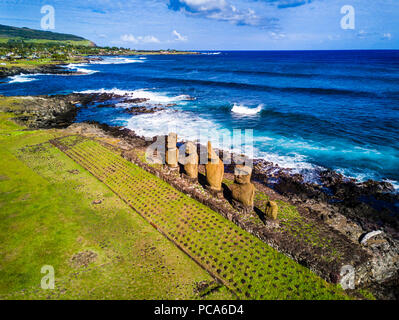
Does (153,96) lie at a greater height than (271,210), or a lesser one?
greater

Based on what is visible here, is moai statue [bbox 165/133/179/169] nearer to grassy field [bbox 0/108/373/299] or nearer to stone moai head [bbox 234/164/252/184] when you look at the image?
grassy field [bbox 0/108/373/299]

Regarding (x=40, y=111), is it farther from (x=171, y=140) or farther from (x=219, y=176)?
(x=219, y=176)

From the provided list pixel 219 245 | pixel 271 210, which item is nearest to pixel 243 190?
pixel 271 210

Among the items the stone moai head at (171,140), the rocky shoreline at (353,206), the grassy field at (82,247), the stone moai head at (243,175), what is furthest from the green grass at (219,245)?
the rocky shoreline at (353,206)

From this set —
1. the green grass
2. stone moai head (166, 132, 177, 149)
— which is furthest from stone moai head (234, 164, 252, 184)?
stone moai head (166, 132, 177, 149)

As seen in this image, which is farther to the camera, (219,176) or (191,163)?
(191,163)
